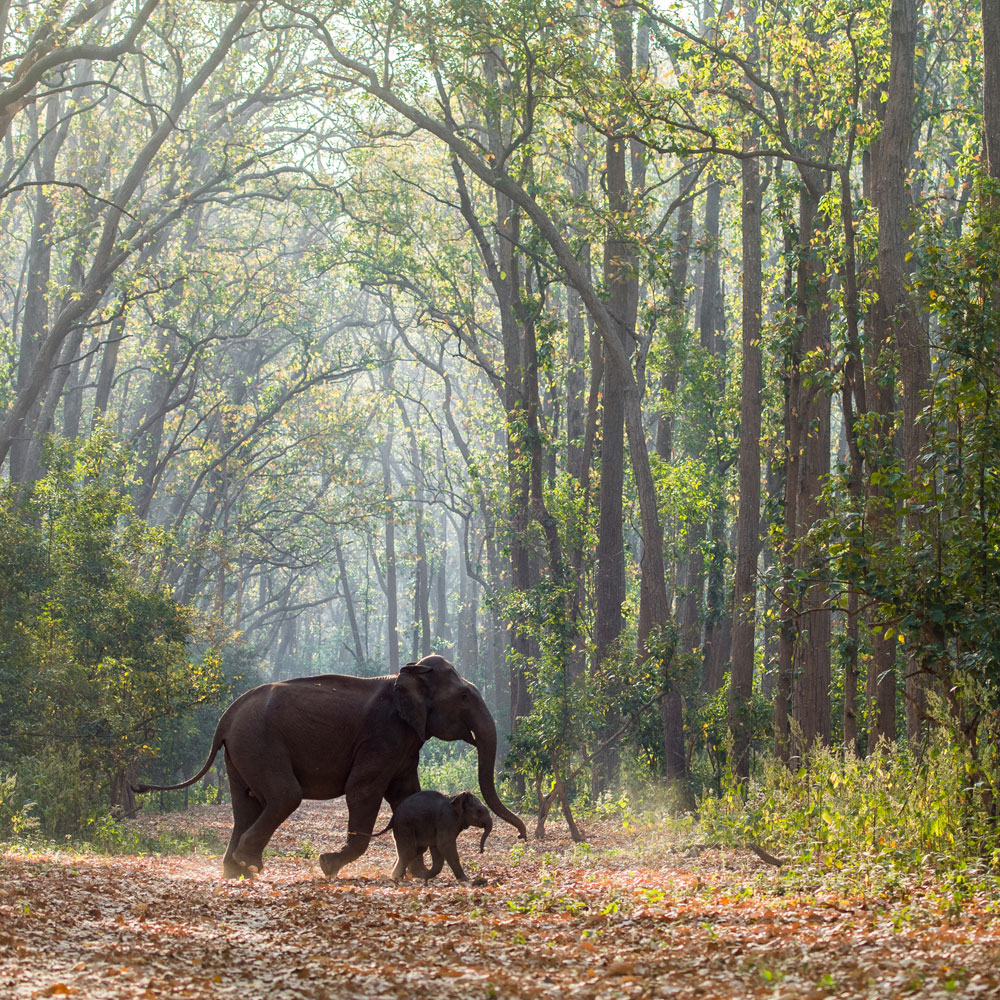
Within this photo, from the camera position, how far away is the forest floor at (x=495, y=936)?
4.66m

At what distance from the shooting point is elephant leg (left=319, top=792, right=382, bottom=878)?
30.1ft

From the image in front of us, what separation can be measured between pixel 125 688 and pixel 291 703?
7.56m

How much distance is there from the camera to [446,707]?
9.59 m

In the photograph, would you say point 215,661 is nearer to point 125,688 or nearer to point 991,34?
point 125,688

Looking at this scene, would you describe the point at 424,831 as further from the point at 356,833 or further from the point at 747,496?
the point at 747,496

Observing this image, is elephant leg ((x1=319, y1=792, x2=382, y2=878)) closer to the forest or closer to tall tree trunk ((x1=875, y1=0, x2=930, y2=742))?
the forest

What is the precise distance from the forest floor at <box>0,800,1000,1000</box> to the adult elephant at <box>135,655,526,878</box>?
1.81 feet

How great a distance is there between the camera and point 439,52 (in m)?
17.4

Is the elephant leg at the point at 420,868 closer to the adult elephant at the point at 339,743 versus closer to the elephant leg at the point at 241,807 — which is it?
the adult elephant at the point at 339,743

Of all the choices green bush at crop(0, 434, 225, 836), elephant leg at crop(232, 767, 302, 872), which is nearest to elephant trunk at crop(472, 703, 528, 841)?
elephant leg at crop(232, 767, 302, 872)

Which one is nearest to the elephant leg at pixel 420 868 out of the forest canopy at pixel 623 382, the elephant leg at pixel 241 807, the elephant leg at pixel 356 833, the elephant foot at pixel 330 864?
the elephant leg at pixel 356 833

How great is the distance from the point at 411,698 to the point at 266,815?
145cm

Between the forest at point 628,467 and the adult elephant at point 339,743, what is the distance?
60cm

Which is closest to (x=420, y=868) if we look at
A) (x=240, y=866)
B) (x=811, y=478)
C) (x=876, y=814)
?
(x=240, y=866)
